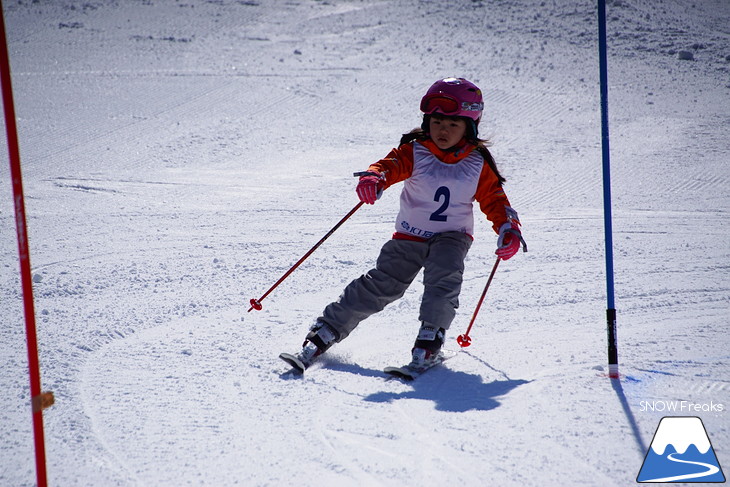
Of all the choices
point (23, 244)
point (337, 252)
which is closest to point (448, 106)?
point (337, 252)

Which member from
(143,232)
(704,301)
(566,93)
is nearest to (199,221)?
(143,232)

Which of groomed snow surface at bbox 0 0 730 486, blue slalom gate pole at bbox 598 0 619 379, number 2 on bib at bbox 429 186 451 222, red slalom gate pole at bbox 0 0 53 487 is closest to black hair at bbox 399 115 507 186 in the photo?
number 2 on bib at bbox 429 186 451 222

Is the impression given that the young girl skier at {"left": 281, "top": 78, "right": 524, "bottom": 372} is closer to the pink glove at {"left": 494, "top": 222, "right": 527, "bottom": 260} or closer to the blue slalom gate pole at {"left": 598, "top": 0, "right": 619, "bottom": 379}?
the pink glove at {"left": 494, "top": 222, "right": 527, "bottom": 260}

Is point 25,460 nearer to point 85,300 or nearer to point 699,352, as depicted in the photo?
point 85,300

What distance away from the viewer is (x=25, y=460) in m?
2.54

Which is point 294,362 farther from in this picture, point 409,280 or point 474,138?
point 474,138

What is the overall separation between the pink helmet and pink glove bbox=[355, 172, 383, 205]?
42 cm

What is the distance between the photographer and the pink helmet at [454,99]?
11.5 feet

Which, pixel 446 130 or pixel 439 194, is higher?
pixel 446 130

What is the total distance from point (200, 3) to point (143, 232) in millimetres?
9138

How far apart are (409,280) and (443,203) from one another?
0.44 m

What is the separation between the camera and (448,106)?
11.6ft

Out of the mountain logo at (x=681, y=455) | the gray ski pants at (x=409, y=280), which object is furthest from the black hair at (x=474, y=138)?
the mountain logo at (x=681, y=455)

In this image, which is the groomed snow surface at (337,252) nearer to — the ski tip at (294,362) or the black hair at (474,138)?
the ski tip at (294,362)
